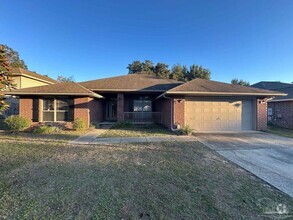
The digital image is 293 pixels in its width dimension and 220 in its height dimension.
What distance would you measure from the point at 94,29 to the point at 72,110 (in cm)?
842

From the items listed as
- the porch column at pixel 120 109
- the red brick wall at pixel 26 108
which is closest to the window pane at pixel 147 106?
the porch column at pixel 120 109

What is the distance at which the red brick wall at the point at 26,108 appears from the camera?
1184cm

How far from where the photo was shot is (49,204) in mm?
2930

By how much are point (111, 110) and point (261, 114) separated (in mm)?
13208

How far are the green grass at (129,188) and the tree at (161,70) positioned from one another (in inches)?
1160

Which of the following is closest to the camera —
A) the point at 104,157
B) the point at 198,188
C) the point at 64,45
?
the point at 198,188

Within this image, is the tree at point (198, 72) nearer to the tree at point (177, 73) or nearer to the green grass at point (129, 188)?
the tree at point (177, 73)

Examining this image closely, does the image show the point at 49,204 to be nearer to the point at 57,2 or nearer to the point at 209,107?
the point at 209,107

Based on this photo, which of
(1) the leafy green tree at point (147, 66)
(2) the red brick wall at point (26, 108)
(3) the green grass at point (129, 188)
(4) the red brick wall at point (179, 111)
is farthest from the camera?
(1) the leafy green tree at point (147, 66)

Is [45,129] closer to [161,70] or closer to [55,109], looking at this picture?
[55,109]

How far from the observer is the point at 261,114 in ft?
38.5

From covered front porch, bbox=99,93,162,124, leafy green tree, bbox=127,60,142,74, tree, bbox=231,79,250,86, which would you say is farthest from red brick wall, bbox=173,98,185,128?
tree, bbox=231,79,250,86

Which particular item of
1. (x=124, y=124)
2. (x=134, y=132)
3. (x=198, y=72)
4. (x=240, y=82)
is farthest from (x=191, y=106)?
(x=240, y=82)

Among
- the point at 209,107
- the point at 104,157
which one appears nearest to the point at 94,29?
the point at 209,107
